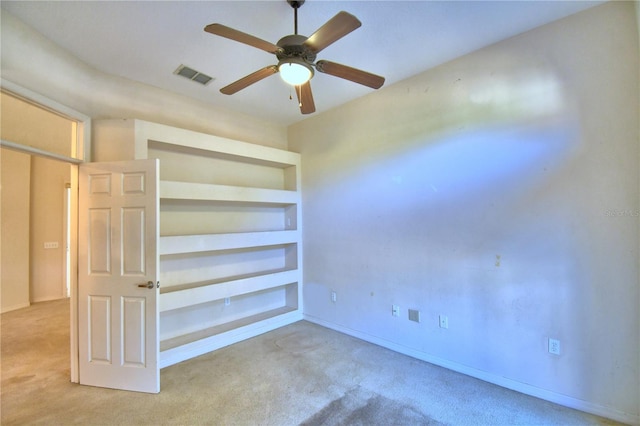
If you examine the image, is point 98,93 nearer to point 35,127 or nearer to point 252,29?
point 35,127

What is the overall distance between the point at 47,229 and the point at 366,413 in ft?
23.0

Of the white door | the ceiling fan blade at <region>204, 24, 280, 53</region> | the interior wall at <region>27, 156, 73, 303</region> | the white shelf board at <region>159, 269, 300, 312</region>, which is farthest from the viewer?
the interior wall at <region>27, 156, 73, 303</region>

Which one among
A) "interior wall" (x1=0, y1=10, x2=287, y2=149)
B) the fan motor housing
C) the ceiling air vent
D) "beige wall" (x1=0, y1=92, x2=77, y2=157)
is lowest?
"beige wall" (x1=0, y1=92, x2=77, y2=157)

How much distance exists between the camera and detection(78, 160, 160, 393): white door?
2.51m

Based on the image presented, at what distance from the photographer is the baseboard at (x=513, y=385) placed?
6.65 feet

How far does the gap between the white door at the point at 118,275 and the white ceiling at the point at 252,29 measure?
1.10 meters

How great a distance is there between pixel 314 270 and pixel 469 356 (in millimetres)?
2251

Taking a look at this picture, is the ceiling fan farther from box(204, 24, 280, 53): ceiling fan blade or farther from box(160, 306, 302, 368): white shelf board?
box(160, 306, 302, 368): white shelf board

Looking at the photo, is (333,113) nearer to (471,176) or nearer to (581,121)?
(471,176)

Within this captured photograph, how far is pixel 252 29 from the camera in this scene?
2309 mm

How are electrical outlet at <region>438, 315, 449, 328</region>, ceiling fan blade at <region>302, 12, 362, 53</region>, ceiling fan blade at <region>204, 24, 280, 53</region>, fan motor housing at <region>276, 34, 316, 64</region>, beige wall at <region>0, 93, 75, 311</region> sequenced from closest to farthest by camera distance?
ceiling fan blade at <region>302, 12, 362, 53</region> < ceiling fan blade at <region>204, 24, 280, 53</region> < fan motor housing at <region>276, 34, 316, 64</region> < electrical outlet at <region>438, 315, 449, 328</region> < beige wall at <region>0, 93, 75, 311</region>

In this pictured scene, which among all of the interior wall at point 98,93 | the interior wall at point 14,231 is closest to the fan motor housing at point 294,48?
the interior wall at point 98,93

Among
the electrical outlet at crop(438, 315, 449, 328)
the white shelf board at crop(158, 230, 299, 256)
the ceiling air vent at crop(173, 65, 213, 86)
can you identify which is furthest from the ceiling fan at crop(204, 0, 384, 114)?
the electrical outlet at crop(438, 315, 449, 328)

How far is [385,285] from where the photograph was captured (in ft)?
11.0
